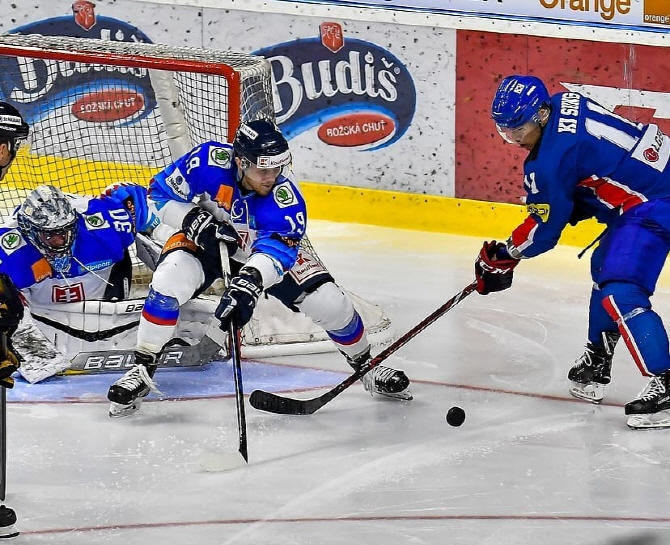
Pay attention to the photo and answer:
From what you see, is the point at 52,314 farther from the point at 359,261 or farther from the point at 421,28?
the point at 421,28

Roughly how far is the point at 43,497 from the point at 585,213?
1.94 m

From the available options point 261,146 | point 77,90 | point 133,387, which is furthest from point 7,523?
point 77,90

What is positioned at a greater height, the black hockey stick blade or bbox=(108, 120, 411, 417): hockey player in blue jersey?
bbox=(108, 120, 411, 417): hockey player in blue jersey

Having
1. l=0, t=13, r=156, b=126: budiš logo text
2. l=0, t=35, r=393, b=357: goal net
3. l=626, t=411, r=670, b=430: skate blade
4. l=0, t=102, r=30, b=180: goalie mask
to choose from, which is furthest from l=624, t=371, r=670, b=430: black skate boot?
l=0, t=13, r=156, b=126: budiš logo text

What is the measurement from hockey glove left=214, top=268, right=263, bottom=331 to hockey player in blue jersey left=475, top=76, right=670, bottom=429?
0.86m

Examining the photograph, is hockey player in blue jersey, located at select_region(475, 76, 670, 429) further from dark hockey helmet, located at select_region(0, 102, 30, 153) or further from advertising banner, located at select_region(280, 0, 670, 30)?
advertising banner, located at select_region(280, 0, 670, 30)

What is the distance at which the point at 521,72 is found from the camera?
620 cm

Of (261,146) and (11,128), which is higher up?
(11,128)

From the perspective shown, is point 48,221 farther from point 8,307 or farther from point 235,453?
point 8,307

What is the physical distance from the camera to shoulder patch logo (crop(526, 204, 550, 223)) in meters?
4.02

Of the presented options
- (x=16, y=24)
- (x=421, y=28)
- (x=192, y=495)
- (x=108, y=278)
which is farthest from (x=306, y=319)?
(x=16, y=24)

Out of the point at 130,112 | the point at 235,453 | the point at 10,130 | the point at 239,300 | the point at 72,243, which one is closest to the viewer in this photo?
the point at 10,130

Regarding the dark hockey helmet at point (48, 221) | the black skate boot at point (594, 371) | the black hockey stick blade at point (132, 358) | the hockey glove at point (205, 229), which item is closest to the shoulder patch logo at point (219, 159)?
the hockey glove at point (205, 229)

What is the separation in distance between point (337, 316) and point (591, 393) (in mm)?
875
